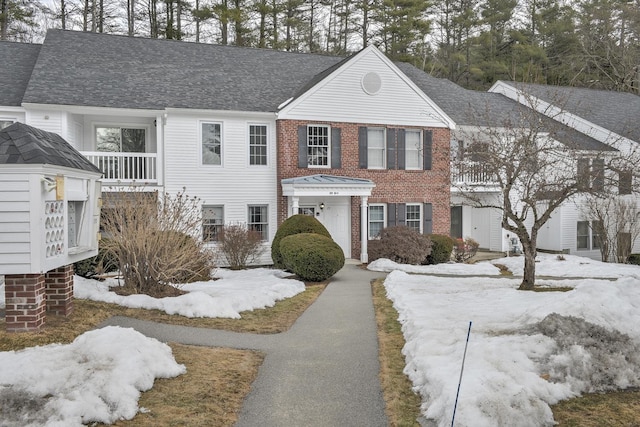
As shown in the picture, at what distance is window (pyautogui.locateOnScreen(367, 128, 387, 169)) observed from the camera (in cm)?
2150

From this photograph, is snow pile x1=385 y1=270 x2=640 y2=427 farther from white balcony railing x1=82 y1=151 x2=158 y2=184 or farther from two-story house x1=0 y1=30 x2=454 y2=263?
white balcony railing x1=82 y1=151 x2=158 y2=184

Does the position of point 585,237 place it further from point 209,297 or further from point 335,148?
point 209,297

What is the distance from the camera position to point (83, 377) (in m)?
5.86

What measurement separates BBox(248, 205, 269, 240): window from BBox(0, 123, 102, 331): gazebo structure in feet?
37.5

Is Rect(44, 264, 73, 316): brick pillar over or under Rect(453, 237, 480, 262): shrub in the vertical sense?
over

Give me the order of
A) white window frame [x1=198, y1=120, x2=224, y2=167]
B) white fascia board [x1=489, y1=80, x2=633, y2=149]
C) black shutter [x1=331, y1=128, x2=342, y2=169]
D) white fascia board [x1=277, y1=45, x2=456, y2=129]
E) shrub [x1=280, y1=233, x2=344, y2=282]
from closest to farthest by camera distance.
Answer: shrub [x1=280, y1=233, x2=344, y2=282] < white window frame [x1=198, y1=120, x2=224, y2=167] < white fascia board [x1=277, y1=45, x2=456, y2=129] < black shutter [x1=331, y1=128, x2=342, y2=169] < white fascia board [x1=489, y1=80, x2=633, y2=149]

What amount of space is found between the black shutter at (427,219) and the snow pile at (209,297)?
29.2ft

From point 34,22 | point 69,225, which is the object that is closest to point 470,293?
point 69,225

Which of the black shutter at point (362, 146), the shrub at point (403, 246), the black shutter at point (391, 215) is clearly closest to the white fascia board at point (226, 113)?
the black shutter at point (362, 146)

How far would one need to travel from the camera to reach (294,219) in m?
17.4

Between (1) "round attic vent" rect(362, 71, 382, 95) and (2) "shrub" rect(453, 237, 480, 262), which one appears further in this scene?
(2) "shrub" rect(453, 237, 480, 262)

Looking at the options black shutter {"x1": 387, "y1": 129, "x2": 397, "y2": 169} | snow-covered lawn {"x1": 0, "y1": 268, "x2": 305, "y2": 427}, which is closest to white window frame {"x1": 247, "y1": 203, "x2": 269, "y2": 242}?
black shutter {"x1": 387, "y1": 129, "x2": 397, "y2": 169}

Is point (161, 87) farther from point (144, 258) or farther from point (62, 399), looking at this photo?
point (62, 399)

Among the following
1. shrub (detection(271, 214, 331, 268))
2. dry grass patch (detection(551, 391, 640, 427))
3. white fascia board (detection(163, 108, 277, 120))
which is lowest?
dry grass patch (detection(551, 391, 640, 427))
